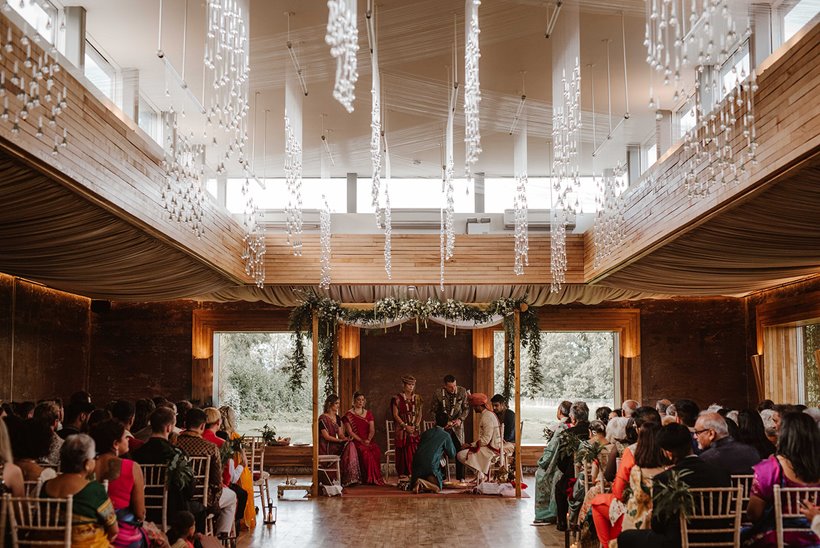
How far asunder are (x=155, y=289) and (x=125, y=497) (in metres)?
7.53

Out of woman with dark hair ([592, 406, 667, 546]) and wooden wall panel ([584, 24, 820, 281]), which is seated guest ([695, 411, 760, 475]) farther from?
wooden wall panel ([584, 24, 820, 281])

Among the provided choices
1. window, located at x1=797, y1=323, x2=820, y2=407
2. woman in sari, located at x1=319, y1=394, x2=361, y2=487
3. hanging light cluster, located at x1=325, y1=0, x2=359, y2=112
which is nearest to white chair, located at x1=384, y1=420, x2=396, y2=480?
woman in sari, located at x1=319, y1=394, x2=361, y2=487

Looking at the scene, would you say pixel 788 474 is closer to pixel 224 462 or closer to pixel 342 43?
pixel 342 43

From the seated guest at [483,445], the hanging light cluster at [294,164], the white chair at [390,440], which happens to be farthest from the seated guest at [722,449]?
the white chair at [390,440]

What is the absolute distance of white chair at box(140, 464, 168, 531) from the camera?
20.4 ft

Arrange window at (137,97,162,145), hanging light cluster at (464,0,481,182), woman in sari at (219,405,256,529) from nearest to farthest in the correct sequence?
1. hanging light cluster at (464,0,481,182)
2. woman in sari at (219,405,256,529)
3. window at (137,97,162,145)

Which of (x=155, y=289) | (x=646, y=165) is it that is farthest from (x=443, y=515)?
(x=646, y=165)

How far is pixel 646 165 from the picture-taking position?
531 inches

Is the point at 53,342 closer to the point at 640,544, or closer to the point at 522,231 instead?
the point at 522,231

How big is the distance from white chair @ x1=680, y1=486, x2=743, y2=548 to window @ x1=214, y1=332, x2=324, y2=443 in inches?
463

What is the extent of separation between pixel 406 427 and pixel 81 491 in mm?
8746

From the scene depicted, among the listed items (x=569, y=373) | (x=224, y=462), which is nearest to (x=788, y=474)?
(x=224, y=462)

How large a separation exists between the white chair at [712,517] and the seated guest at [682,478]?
0.02 metres

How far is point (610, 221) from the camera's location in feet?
36.9
